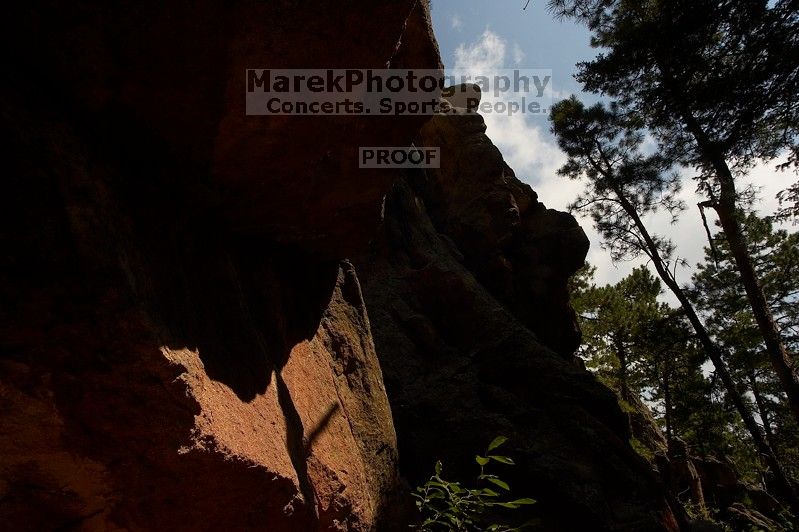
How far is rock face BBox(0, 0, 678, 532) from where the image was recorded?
6.94 feet

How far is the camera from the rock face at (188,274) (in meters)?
2.12

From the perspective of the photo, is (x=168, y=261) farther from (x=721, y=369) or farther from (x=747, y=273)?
(x=721, y=369)

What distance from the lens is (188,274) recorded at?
315 centimetres

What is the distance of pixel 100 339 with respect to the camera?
2129 mm

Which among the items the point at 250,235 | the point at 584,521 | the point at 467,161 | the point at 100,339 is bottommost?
the point at 584,521

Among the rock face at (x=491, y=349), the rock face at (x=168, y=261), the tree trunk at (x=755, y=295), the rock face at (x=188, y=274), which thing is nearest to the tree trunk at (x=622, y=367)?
the rock face at (x=491, y=349)

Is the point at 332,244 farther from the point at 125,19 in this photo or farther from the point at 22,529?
the point at 22,529

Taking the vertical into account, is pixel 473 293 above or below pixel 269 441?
above

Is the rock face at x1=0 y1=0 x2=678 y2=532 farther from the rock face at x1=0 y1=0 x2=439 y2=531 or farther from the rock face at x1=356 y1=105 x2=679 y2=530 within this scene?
the rock face at x1=356 y1=105 x2=679 y2=530

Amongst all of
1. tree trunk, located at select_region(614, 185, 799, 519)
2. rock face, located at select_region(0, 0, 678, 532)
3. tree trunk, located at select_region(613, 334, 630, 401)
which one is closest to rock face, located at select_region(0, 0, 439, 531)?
rock face, located at select_region(0, 0, 678, 532)

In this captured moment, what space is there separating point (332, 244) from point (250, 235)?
0.96m

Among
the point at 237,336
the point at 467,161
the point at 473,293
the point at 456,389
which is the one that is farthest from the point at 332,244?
the point at 467,161

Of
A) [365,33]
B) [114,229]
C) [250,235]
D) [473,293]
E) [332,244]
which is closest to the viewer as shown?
[114,229]

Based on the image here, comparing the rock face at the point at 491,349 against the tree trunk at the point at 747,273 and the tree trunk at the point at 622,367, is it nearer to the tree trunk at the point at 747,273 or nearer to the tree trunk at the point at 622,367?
the tree trunk at the point at 747,273
